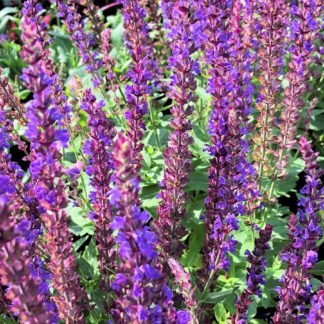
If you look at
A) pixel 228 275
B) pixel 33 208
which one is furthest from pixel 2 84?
pixel 228 275

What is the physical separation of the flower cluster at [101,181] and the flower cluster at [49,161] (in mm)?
603

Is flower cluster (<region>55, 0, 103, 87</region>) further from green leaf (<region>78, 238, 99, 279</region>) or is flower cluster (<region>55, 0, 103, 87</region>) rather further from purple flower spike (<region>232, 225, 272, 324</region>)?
purple flower spike (<region>232, 225, 272, 324</region>)

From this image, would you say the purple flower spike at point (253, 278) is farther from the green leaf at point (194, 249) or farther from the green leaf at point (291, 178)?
the green leaf at point (291, 178)

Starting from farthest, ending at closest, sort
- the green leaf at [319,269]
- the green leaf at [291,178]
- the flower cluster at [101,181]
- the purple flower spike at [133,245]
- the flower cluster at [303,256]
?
1. the green leaf at [291,178]
2. the green leaf at [319,269]
3. the flower cluster at [303,256]
4. the flower cluster at [101,181]
5. the purple flower spike at [133,245]

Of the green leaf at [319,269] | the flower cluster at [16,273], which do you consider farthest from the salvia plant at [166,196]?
the green leaf at [319,269]

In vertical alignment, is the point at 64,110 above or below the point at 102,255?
above

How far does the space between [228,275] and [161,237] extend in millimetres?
1233

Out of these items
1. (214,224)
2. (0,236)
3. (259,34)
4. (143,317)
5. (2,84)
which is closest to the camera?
(0,236)

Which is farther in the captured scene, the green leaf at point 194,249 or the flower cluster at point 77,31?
the flower cluster at point 77,31

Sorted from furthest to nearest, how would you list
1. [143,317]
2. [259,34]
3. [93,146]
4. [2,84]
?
[259,34] → [2,84] → [93,146] → [143,317]

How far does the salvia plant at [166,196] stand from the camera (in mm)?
2049

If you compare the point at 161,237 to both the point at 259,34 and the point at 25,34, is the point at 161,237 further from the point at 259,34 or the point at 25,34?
the point at 259,34

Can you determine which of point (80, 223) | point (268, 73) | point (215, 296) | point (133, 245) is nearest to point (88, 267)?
point (80, 223)

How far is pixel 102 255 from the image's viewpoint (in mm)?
3426
